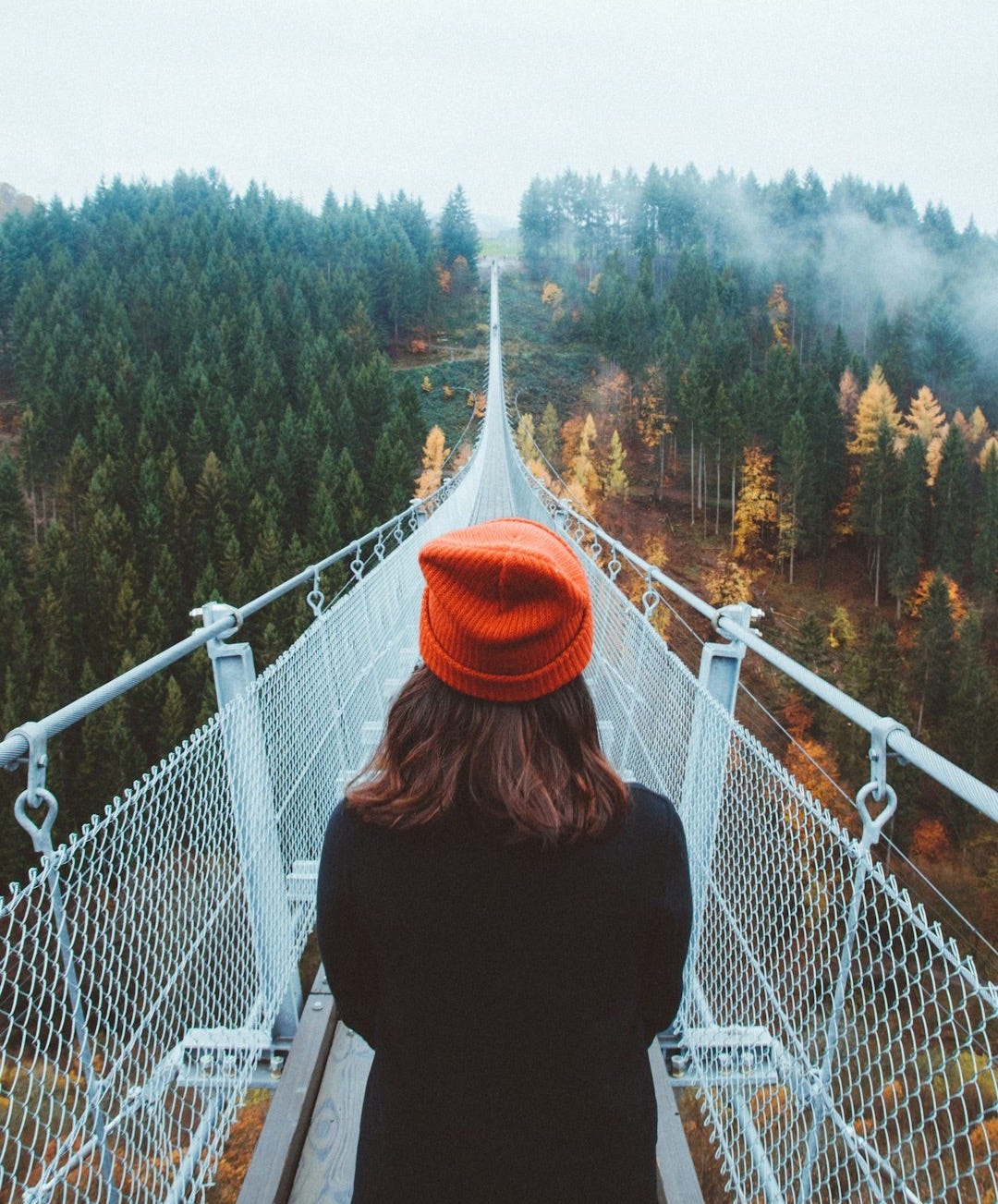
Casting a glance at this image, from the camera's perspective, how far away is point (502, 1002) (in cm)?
74

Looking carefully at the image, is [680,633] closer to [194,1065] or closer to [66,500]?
[66,500]

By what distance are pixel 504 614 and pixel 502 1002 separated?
1.19 feet

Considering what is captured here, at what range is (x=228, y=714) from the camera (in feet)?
4.77

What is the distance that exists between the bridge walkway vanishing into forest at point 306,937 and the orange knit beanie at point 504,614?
36 cm

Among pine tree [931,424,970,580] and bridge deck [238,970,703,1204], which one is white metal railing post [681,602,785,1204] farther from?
pine tree [931,424,970,580]

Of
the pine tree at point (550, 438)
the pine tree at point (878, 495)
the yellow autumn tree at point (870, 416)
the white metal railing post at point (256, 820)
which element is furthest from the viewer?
the pine tree at point (550, 438)

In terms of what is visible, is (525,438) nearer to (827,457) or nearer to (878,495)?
(827,457)

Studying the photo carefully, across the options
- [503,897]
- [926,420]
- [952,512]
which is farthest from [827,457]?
[503,897]

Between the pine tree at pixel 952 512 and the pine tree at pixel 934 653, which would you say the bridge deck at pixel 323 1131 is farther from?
the pine tree at pixel 952 512

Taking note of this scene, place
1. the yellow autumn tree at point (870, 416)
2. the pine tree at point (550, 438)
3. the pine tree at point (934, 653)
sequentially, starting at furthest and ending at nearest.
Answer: the pine tree at point (550, 438), the yellow autumn tree at point (870, 416), the pine tree at point (934, 653)

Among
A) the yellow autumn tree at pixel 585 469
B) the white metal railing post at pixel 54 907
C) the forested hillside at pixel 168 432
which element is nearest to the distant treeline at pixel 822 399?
the yellow autumn tree at pixel 585 469

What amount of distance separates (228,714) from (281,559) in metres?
27.7

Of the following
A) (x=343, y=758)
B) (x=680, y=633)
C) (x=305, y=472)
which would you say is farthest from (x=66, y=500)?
(x=343, y=758)

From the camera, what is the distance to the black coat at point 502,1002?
74 centimetres
